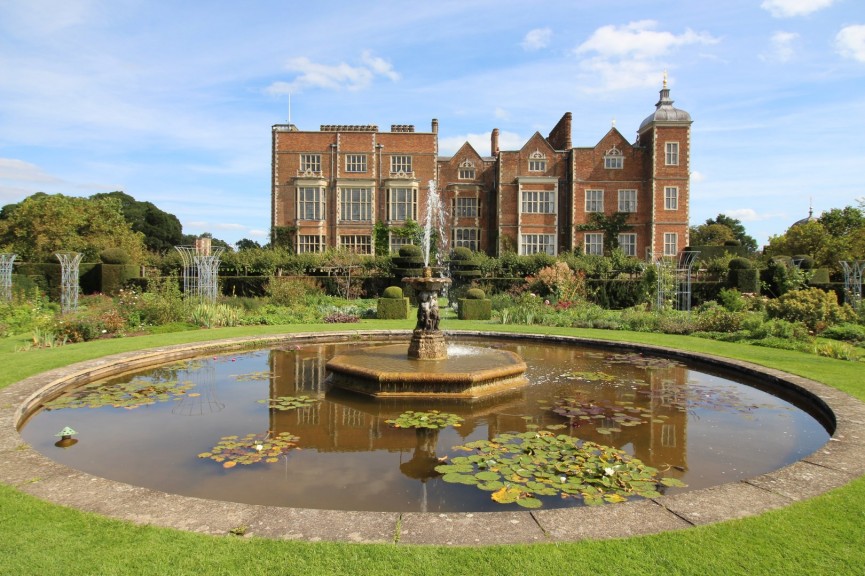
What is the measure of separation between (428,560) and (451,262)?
22681 mm

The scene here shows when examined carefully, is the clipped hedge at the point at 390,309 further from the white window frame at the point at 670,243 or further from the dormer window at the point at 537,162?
the white window frame at the point at 670,243

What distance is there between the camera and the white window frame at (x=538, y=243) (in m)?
33.3

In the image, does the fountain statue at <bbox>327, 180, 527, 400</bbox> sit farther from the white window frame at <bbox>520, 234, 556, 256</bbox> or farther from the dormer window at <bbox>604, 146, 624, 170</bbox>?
the dormer window at <bbox>604, 146, 624, 170</bbox>

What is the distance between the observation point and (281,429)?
5816 mm

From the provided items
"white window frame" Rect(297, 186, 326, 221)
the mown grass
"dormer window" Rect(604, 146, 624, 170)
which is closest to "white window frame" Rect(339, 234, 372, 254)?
"white window frame" Rect(297, 186, 326, 221)

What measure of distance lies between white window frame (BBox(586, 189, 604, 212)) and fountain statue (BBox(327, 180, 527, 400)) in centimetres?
2576

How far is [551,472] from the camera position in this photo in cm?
452

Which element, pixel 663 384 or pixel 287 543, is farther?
pixel 663 384

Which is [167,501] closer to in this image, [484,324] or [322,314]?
[484,324]

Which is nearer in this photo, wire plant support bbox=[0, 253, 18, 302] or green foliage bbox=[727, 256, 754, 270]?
wire plant support bbox=[0, 253, 18, 302]

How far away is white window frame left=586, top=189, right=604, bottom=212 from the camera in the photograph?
33.2 metres

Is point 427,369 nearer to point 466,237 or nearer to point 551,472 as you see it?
point 551,472

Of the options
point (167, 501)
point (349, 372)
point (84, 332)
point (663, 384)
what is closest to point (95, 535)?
point (167, 501)

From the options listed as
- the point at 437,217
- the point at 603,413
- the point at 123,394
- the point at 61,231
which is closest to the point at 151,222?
the point at 61,231
